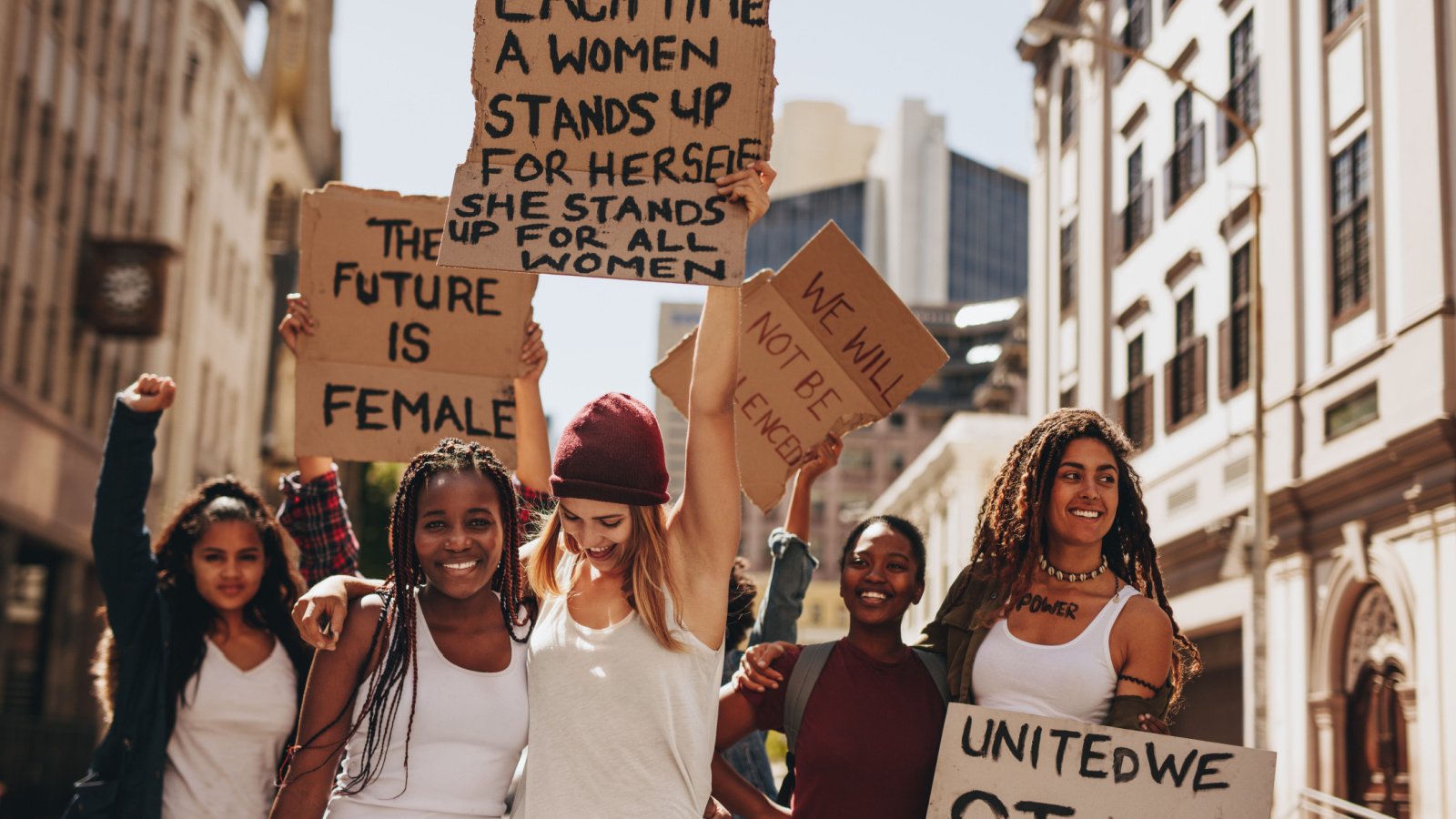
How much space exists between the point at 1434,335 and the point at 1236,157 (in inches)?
301

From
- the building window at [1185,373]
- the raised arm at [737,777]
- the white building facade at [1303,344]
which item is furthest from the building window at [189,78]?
the raised arm at [737,777]

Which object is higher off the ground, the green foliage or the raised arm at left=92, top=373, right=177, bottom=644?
the green foliage

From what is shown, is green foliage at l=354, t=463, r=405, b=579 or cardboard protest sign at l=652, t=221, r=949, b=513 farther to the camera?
green foliage at l=354, t=463, r=405, b=579

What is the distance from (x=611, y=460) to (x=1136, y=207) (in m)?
26.6

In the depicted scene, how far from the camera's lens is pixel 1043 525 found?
4.77 metres

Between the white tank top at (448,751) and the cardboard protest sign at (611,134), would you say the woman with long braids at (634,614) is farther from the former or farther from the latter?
the cardboard protest sign at (611,134)

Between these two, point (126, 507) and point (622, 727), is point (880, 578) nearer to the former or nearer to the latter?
point (622, 727)

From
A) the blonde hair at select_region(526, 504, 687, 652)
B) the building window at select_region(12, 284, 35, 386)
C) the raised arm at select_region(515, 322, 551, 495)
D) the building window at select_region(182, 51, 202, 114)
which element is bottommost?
the blonde hair at select_region(526, 504, 687, 652)

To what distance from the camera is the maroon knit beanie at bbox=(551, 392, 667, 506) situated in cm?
401

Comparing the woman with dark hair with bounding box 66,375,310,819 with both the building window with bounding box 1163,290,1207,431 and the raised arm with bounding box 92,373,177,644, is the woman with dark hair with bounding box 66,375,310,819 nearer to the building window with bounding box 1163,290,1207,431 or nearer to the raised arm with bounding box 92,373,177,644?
the raised arm with bounding box 92,373,177,644

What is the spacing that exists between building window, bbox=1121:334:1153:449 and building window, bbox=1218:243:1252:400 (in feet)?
12.6

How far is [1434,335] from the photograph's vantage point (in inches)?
677

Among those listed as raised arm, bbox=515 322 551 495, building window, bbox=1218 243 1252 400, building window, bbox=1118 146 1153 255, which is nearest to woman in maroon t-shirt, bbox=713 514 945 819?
raised arm, bbox=515 322 551 495

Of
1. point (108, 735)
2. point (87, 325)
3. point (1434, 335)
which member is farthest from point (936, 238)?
point (108, 735)
